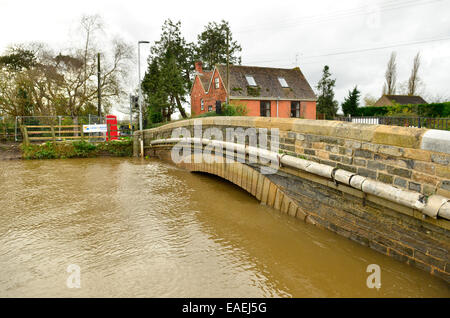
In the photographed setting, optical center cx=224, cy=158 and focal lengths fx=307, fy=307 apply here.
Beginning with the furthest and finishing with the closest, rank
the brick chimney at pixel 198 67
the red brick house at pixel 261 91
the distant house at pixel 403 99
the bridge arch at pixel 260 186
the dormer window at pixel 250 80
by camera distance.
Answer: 1. the distant house at pixel 403 99
2. the brick chimney at pixel 198 67
3. the dormer window at pixel 250 80
4. the red brick house at pixel 261 91
5. the bridge arch at pixel 260 186

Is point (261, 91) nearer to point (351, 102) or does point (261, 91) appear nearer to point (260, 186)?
point (351, 102)

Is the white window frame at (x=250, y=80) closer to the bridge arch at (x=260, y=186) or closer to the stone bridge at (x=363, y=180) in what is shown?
the bridge arch at (x=260, y=186)

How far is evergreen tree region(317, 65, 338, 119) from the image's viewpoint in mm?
39312

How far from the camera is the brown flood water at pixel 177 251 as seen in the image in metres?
3.44

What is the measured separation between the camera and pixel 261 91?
1119 inches

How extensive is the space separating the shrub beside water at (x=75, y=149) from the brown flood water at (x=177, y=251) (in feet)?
23.8

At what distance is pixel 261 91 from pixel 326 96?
50.8 feet
